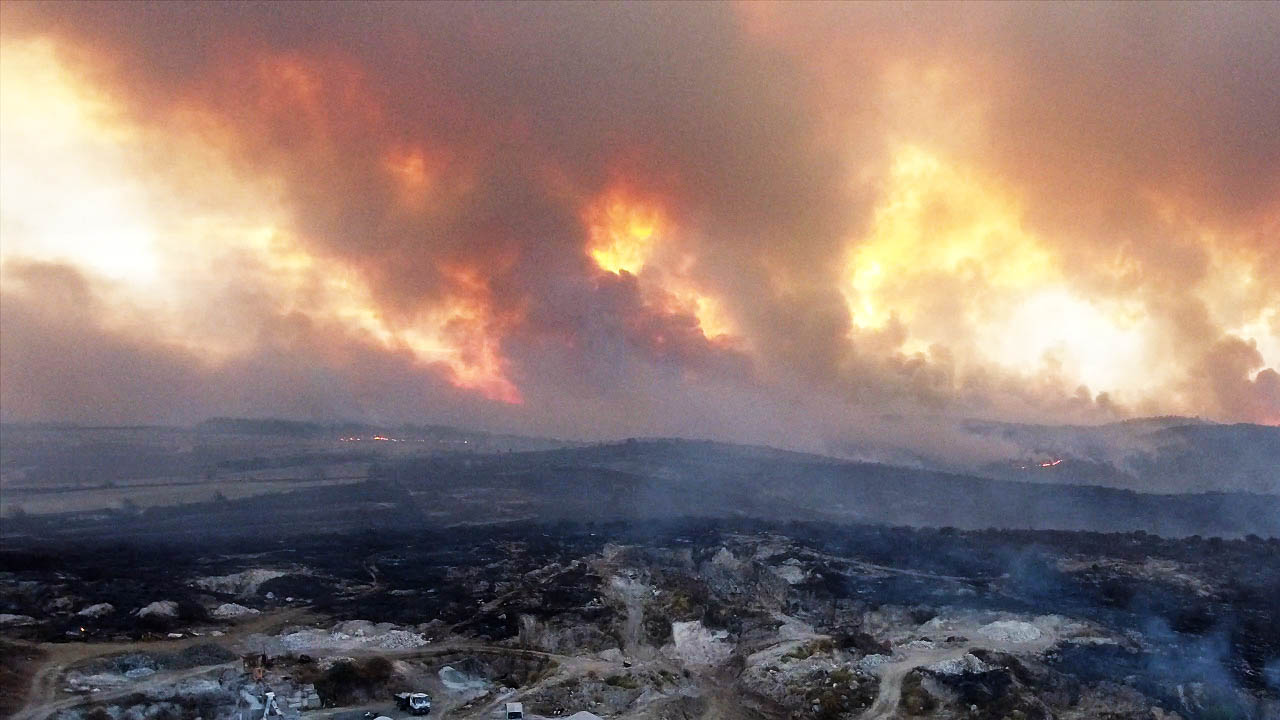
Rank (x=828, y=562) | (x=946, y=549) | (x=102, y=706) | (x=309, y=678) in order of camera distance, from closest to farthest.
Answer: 1. (x=102, y=706)
2. (x=309, y=678)
3. (x=828, y=562)
4. (x=946, y=549)

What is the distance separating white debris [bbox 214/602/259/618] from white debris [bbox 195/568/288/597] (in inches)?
227

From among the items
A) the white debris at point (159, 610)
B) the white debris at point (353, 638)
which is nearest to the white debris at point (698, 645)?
the white debris at point (353, 638)

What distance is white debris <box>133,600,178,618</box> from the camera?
249 feet

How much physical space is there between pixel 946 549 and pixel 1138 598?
103 feet

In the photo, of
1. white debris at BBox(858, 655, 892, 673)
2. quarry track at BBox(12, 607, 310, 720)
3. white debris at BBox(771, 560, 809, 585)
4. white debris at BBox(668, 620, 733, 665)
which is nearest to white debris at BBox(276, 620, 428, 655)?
quarry track at BBox(12, 607, 310, 720)

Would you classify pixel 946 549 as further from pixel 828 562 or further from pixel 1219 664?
pixel 1219 664

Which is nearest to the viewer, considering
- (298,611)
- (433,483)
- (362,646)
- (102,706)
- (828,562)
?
(102,706)

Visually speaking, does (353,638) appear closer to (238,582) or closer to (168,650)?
(168,650)

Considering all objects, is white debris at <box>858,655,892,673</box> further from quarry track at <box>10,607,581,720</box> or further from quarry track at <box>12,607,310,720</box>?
quarry track at <box>12,607,310,720</box>

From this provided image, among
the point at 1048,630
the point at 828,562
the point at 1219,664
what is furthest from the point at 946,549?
the point at 1219,664

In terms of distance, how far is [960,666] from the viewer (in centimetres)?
6738

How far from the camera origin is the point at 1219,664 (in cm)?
6706

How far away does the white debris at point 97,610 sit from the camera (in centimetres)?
7556

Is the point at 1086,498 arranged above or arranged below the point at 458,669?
above
